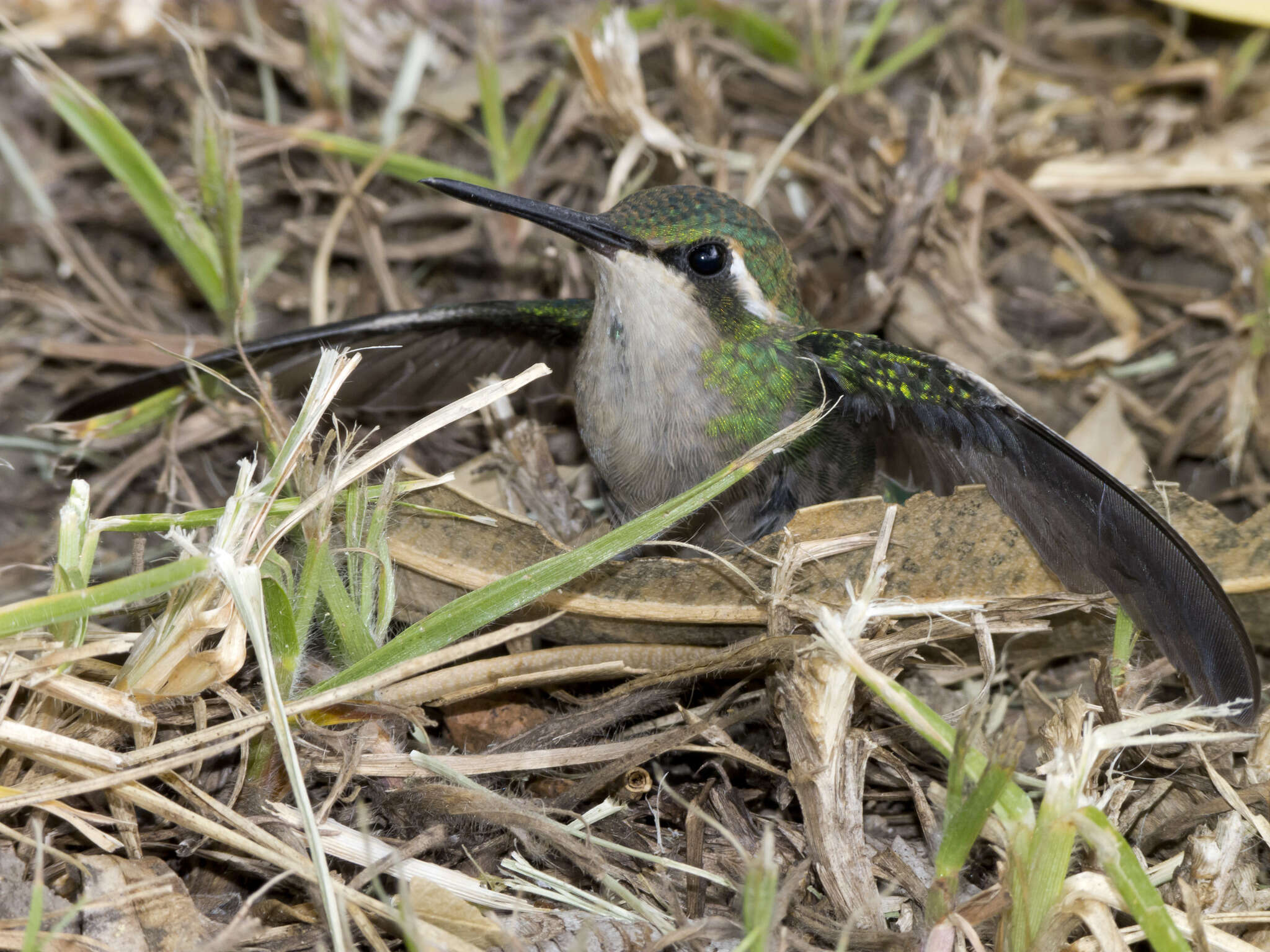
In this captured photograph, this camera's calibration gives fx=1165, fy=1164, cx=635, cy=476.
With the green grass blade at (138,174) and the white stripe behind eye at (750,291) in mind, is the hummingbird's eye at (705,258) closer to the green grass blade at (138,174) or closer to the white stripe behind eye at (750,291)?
the white stripe behind eye at (750,291)

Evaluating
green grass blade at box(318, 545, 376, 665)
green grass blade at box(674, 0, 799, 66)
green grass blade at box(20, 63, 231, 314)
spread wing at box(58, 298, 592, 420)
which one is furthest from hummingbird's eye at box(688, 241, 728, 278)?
green grass blade at box(674, 0, 799, 66)

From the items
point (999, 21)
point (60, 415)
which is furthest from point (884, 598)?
point (999, 21)

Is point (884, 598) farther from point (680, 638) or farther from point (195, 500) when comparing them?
point (195, 500)

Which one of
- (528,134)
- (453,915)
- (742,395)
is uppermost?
(528,134)

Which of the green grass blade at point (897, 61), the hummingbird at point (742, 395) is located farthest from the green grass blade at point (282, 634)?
the green grass blade at point (897, 61)

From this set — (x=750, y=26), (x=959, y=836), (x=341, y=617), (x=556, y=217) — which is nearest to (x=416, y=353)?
(x=556, y=217)

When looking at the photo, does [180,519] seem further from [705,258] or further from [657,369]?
[705,258]
